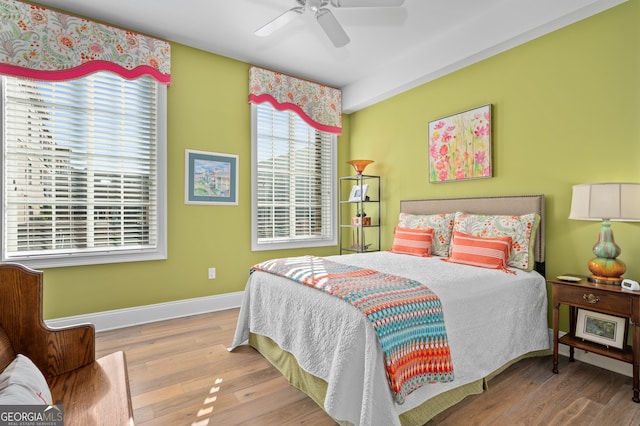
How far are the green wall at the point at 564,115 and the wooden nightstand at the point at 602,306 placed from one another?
0.41 meters

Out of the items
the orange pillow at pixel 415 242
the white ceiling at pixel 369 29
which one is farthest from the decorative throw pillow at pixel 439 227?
the white ceiling at pixel 369 29

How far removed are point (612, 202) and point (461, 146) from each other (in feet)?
4.82

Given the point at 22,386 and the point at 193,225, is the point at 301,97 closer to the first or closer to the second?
the point at 193,225

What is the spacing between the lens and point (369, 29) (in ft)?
10.4

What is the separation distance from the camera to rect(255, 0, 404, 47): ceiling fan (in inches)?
91.5

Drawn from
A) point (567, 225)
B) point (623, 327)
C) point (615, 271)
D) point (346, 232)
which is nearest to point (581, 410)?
point (623, 327)

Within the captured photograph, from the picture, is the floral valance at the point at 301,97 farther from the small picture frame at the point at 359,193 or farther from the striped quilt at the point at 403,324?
the striped quilt at the point at 403,324

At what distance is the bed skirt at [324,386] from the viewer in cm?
167

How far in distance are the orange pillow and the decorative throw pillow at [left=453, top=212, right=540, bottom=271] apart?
1.31 ft

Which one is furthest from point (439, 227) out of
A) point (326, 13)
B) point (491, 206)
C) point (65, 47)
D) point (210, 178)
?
point (65, 47)

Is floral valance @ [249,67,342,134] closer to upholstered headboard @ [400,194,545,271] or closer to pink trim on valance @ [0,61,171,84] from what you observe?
pink trim on valance @ [0,61,171,84]

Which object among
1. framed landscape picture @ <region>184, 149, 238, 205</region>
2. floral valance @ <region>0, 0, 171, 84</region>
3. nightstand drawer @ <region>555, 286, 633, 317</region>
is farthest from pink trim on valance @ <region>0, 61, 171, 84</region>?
nightstand drawer @ <region>555, 286, 633, 317</region>

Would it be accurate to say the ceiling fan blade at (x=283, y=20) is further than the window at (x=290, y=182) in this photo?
No

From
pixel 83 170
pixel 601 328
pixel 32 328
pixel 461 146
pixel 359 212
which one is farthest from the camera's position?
A: pixel 359 212
